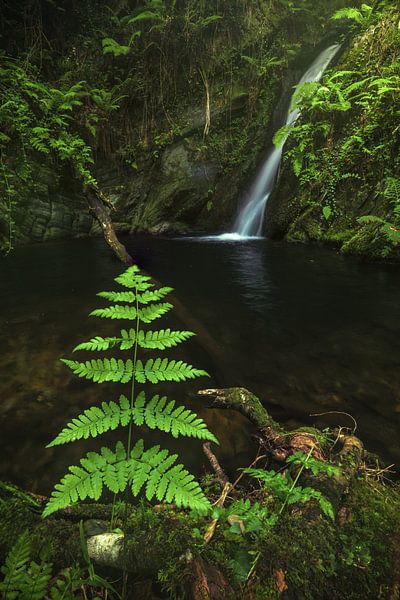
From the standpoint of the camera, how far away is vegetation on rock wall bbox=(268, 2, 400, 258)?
7543 mm

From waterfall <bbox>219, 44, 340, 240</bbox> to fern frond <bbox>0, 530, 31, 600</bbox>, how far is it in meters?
11.4

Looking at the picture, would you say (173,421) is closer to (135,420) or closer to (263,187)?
(135,420)

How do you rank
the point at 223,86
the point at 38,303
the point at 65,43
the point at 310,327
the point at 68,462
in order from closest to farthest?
1. the point at 68,462
2. the point at 310,327
3. the point at 38,303
4. the point at 65,43
5. the point at 223,86

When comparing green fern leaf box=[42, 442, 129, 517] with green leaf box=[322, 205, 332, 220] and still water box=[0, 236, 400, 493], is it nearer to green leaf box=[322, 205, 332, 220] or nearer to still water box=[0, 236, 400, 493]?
still water box=[0, 236, 400, 493]

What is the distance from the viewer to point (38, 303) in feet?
17.2

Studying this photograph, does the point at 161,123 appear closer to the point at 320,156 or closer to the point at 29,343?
the point at 320,156

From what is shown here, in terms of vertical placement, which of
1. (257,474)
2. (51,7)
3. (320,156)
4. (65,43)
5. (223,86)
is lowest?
A: (257,474)

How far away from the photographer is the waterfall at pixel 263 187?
1182 centimetres

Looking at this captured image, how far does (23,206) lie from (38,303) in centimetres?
728

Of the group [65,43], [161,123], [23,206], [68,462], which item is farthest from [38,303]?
[65,43]

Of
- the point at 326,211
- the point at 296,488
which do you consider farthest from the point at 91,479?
the point at 326,211

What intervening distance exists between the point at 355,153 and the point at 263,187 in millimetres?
4221

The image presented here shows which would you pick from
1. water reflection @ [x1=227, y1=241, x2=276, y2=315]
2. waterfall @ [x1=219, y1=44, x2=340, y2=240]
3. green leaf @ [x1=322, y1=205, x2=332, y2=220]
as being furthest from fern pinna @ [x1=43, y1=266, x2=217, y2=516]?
waterfall @ [x1=219, y1=44, x2=340, y2=240]

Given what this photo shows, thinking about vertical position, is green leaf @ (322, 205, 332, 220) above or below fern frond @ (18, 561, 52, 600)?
above
